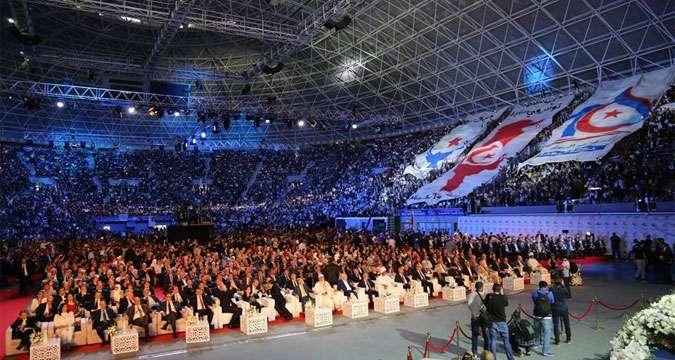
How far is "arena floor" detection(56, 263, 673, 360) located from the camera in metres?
8.23

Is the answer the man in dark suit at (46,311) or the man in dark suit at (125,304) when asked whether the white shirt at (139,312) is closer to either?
the man in dark suit at (125,304)

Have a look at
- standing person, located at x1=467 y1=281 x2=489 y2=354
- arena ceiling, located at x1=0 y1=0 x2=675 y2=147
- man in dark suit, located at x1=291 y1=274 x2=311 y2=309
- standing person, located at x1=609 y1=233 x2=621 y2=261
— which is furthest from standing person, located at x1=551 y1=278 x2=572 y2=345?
standing person, located at x1=609 y1=233 x2=621 y2=261

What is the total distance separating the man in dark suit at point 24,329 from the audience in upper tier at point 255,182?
19258 mm

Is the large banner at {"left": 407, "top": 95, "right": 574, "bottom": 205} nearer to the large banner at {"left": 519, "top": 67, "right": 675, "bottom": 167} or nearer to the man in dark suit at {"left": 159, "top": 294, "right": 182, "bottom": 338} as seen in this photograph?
the large banner at {"left": 519, "top": 67, "right": 675, "bottom": 167}

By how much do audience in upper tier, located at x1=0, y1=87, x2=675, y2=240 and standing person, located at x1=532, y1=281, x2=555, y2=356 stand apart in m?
15.1

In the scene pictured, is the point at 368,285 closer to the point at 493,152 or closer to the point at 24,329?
the point at 24,329

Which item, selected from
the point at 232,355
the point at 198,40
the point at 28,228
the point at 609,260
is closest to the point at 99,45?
the point at 198,40

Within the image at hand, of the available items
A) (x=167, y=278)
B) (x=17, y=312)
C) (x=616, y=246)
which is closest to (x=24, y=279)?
(x=17, y=312)

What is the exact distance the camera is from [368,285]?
42.4 ft

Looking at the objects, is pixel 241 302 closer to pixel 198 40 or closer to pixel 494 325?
pixel 494 325

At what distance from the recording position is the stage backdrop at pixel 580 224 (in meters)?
18.0

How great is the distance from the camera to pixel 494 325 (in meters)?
7.41

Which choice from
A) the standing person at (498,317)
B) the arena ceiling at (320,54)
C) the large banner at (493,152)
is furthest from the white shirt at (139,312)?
the large banner at (493,152)

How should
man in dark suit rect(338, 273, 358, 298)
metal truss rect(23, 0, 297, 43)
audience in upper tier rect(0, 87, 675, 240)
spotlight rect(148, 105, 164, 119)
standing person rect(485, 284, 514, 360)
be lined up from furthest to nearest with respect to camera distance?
audience in upper tier rect(0, 87, 675, 240) < spotlight rect(148, 105, 164, 119) < metal truss rect(23, 0, 297, 43) < man in dark suit rect(338, 273, 358, 298) < standing person rect(485, 284, 514, 360)
